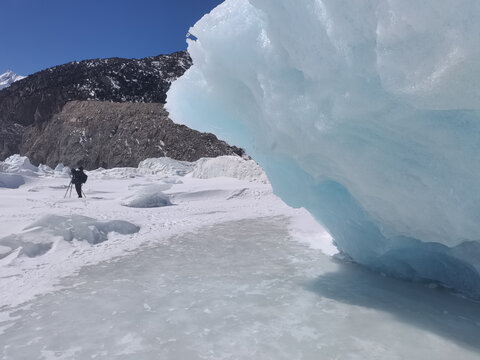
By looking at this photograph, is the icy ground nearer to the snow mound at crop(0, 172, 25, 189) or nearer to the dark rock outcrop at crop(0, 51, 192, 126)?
the snow mound at crop(0, 172, 25, 189)

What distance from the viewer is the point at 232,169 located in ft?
61.2

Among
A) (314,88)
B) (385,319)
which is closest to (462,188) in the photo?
(385,319)

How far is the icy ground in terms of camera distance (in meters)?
2.38

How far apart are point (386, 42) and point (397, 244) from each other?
211cm

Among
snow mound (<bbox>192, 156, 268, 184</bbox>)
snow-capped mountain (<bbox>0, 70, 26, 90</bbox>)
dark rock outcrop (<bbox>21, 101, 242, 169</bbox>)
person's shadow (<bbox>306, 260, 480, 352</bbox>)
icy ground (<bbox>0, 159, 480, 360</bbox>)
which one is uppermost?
snow-capped mountain (<bbox>0, 70, 26, 90</bbox>)

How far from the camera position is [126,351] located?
2324mm

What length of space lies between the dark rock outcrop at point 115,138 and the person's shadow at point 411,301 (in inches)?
1243

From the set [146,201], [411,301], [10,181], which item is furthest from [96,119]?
[411,301]

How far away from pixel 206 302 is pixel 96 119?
38.4 metres

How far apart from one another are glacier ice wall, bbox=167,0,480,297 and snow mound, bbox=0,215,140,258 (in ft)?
9.87

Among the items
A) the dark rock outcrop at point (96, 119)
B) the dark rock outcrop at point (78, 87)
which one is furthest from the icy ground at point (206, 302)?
the dark rock outcrop at point (78, 87)

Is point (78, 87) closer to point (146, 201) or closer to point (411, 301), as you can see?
point (146, 201)

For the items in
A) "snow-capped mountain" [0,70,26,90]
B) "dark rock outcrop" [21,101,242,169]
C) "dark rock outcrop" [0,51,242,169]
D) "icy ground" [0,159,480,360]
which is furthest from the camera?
"snow-capped mountain" [0,70,26,90]

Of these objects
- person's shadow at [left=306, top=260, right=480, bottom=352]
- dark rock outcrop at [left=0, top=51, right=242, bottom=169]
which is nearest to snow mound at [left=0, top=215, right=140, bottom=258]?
person's shadow at [left=306, top=260, right=480, bottom=352]
